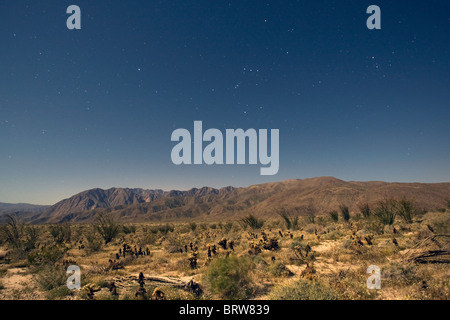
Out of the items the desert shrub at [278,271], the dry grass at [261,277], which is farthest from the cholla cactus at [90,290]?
the desert shrub at [278,271]

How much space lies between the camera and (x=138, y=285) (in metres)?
8.71

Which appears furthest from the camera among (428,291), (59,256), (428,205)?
(428,205)

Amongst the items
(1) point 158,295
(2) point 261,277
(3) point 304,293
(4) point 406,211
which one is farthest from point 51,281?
(4) point 406,211

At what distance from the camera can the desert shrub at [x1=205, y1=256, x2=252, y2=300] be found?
759 centimetres

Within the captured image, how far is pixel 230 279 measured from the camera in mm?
7832

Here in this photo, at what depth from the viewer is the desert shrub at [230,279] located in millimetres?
7594

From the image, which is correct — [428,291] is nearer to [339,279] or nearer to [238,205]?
[339,279]

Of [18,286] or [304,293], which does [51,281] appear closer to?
[18,286]

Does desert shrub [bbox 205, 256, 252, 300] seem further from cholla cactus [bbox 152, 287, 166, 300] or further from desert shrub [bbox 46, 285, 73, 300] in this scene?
desert shrub [bbox 46, 285, 73, 300]

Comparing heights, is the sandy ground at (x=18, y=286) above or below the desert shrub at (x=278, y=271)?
below

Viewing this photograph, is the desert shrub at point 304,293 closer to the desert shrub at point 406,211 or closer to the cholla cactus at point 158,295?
the cholla cactus at point 158,295
